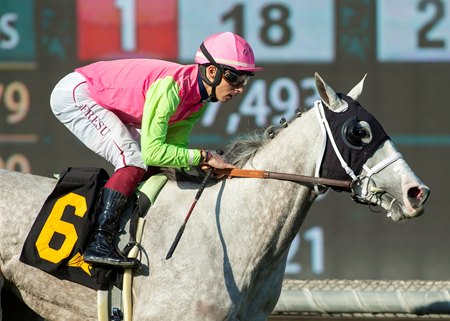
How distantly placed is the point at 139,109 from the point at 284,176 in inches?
26.3

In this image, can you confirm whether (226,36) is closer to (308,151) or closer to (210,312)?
(308,151)

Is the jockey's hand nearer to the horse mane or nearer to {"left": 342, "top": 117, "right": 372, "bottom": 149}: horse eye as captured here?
the horse mane

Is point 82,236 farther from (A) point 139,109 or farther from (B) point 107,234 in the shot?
(A) point 139,109

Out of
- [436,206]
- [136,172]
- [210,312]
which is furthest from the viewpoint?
[436,206]

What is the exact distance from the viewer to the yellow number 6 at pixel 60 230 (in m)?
4.30

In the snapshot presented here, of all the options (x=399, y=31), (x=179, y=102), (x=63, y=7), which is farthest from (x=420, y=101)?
(x=179, y=102)

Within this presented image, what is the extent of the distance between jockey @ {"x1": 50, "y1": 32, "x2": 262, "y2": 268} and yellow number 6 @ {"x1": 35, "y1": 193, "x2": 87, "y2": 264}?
3.8 inches

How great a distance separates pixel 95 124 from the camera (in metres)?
4.43

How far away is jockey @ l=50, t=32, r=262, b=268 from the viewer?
4.16 metres

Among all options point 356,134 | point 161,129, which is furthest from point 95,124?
point 356,134

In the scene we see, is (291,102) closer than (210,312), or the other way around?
(210,312)

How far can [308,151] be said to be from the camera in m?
4.23

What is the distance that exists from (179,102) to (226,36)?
1.12ft

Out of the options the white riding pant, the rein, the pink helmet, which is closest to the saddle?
the white riding pant
